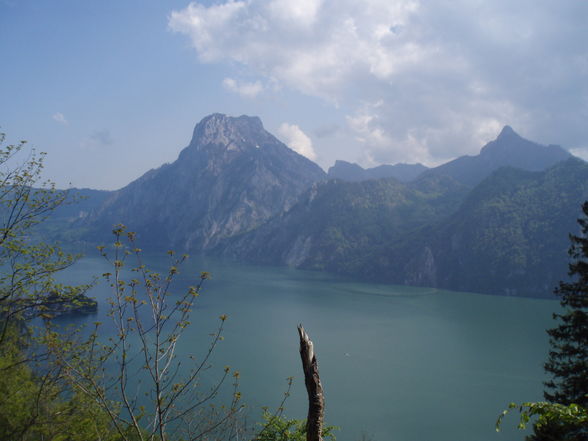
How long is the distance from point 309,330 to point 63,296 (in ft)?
147

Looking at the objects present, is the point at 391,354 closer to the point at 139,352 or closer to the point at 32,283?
the point at 139,352

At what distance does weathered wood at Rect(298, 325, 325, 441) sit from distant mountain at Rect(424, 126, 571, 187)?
569 ft

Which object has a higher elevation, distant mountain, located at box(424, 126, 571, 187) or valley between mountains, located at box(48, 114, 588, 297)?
distant mountain, located at box(424, 126, 571, 187)

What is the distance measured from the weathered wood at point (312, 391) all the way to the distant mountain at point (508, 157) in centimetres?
17338

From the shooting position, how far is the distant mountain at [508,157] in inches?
6423

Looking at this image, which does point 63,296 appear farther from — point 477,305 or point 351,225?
point 351,225

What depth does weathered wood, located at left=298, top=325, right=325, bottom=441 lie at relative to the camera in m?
3.29

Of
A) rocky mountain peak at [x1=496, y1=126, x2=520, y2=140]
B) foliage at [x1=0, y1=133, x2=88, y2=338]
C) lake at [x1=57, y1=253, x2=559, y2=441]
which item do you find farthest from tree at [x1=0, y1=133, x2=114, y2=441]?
rocky mountain peak at [x1=496, y1=126, x2=520, y2=140]

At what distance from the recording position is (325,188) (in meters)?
176

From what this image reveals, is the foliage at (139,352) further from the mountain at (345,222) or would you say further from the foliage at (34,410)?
the mountain at (345,222)

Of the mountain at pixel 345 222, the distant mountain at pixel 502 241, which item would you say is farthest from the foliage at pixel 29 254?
the mountain at pixel 345 222

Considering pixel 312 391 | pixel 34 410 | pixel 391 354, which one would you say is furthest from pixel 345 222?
pixel 312 391

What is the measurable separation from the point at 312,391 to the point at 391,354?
41302mm

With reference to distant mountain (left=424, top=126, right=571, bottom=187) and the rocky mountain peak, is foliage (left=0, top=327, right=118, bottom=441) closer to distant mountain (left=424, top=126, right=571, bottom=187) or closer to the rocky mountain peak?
distant mountain (left=424, top=126, right=571, bottom=187)
